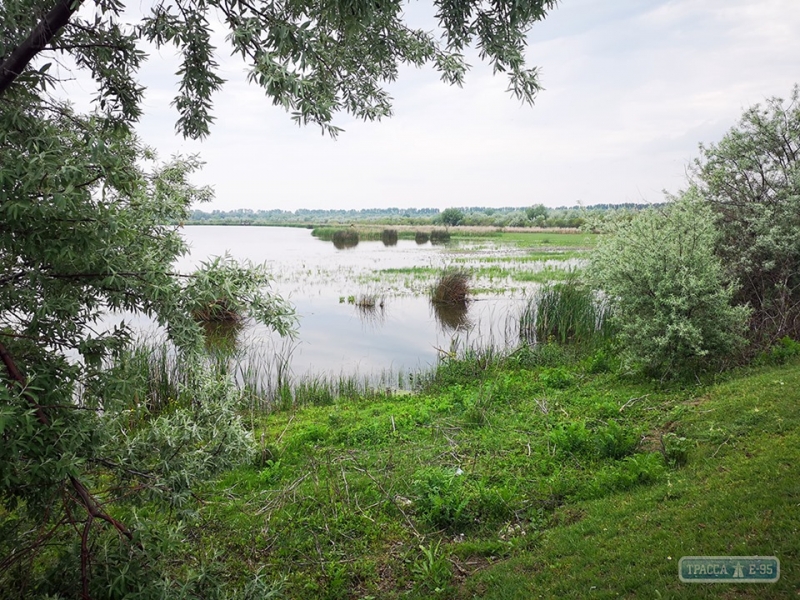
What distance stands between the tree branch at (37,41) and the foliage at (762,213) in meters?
9.48

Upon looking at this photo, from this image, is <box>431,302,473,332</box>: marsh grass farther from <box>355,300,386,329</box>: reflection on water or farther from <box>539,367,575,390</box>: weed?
<box>539,367,575,390</box>: weed

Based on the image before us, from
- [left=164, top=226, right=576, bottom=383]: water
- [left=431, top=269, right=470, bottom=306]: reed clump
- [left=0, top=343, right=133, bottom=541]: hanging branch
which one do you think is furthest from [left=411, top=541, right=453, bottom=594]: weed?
[left=431, top=269, right=470, bottom=306]: reed clump

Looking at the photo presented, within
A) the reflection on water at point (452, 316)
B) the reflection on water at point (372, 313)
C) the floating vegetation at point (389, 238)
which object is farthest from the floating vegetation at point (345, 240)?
the reflection on water at point (452, 316)

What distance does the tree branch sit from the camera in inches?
108

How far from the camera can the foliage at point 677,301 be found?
309 inches

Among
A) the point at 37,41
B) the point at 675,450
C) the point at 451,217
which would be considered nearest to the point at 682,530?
the point at 675,450

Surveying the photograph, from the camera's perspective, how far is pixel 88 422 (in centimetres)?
272

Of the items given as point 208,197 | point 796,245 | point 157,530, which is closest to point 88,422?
point 157,530

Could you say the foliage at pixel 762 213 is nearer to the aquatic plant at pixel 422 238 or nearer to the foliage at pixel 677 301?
the foliage at pixel 677 301

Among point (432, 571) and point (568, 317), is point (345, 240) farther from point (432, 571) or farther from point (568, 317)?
point (432, 571)

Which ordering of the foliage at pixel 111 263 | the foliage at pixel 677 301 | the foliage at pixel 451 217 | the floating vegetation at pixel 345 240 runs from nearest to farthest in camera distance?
the foliage at pixel 111 263 → the foliage at pixel 677 301 → the floating vegetation at pixel 345 240 → the foliage at pixel 451 217

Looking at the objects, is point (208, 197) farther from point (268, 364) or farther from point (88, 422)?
point (88, 422)

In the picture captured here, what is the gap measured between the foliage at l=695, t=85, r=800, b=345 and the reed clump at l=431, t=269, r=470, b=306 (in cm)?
947

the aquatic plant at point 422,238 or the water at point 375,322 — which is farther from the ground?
the aquatic plant at point 422,238
